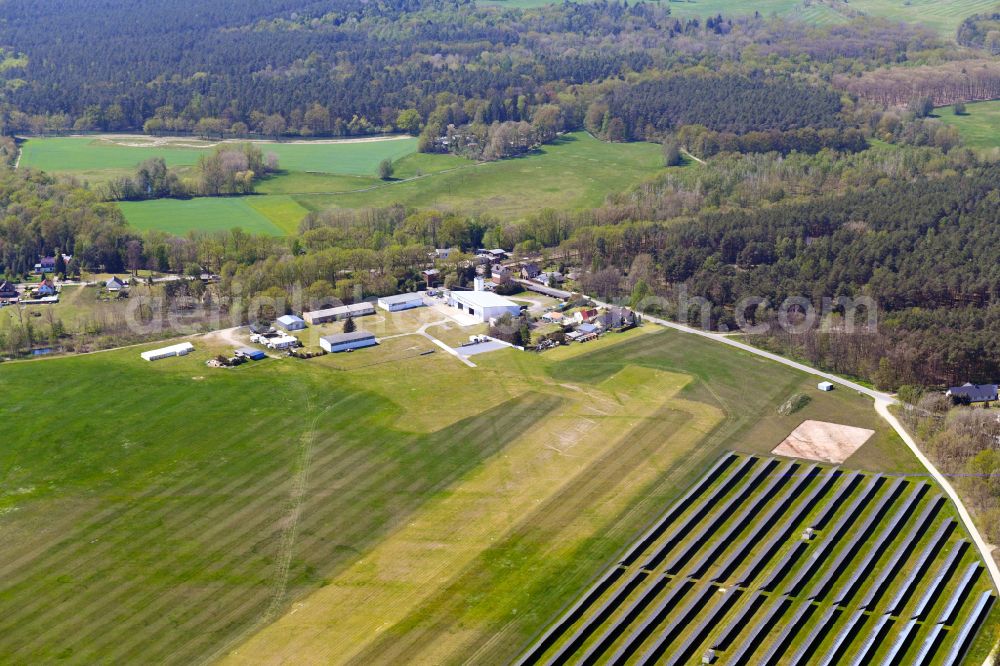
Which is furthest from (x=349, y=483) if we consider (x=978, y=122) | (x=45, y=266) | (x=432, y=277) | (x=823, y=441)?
(x=978, y=122)

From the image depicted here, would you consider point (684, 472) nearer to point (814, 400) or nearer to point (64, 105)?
point (814, 400)

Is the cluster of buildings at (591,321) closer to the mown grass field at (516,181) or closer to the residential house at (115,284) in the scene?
the residential house at (115,284)

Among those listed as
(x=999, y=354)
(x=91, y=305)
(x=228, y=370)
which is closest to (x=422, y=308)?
(x=228, y=370)

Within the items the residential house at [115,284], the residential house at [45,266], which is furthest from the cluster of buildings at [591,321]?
the residential house at [45,266]

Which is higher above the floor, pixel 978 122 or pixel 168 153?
pixel 978 122

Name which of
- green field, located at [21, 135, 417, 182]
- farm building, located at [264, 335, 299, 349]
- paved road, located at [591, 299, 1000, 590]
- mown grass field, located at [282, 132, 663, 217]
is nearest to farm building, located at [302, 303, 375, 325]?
farm building, located at [264, 335, 299, 349]

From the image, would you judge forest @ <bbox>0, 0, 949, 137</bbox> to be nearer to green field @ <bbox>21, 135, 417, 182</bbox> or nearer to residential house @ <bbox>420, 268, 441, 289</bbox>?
green field @ <bbox>21, 135, 417, 182</bbox>

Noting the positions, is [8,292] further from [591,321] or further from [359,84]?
[359,84]
